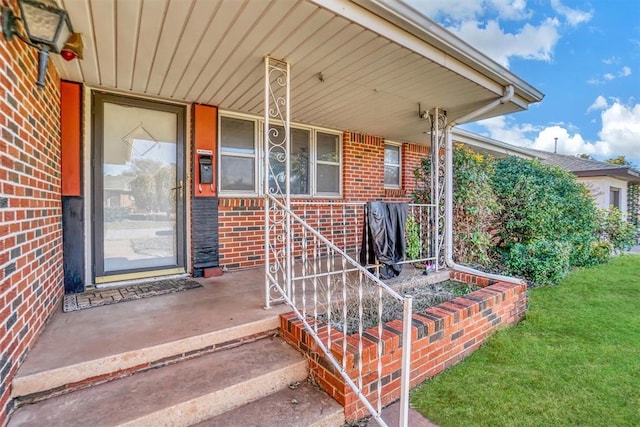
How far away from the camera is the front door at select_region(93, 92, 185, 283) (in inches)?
138

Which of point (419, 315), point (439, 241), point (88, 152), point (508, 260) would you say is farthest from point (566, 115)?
point (88, 152)

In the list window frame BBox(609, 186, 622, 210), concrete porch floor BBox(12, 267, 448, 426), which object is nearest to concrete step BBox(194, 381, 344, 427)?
concrete porch floor BBox(12, 267, 448, 426)

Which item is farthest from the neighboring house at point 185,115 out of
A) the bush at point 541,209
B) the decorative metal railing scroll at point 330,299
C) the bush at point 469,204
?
the bush at point 541,209

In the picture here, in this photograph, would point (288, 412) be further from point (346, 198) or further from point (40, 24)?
point (346, 198)

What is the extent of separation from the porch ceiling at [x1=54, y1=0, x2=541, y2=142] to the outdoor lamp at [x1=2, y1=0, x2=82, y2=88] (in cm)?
20

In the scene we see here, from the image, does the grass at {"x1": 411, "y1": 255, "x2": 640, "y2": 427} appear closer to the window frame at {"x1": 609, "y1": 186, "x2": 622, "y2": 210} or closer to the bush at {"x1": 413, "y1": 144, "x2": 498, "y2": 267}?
the bush at {"x1": 413, "y1": 144, "x2": 498, "y2": 267}

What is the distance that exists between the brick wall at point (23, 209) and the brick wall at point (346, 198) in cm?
189

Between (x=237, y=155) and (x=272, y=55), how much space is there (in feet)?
6.50

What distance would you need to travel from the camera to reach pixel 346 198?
18.4ft

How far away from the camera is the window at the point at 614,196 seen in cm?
1126

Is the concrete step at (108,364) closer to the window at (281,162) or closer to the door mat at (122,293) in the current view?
the door mat at (122,293)

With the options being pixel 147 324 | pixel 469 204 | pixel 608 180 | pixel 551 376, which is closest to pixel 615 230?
pixel 469 204

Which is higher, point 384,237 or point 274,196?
point 274,196

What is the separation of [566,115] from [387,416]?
81.9ft
